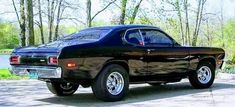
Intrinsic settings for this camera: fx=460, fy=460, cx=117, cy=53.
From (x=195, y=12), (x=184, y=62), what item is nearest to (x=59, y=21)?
(x=195, y=12)

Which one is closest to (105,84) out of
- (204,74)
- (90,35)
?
(90,35)

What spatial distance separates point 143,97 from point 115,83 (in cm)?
90

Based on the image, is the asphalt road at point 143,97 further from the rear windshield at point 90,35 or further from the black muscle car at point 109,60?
the rear windshield at point 90,35

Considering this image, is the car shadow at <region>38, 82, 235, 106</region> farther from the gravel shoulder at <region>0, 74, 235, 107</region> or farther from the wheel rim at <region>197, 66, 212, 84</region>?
the wheel rim at <region>197, 66, 212, 84</region>

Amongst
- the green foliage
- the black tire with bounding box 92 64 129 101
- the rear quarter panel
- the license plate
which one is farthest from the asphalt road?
the green foliage

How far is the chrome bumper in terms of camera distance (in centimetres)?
808

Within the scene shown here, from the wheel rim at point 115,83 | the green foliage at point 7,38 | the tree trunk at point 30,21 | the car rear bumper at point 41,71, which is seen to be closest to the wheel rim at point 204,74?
the wheel rim at point 115,83

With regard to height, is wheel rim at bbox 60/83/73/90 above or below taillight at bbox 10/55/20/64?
below

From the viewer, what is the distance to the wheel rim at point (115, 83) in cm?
881

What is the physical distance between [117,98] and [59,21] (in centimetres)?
4137

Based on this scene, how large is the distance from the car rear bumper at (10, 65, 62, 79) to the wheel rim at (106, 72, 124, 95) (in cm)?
111

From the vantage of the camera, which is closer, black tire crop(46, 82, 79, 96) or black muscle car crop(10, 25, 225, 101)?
black muscle car crop(10, 25, 225, 101)

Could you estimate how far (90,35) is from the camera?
31.0ft

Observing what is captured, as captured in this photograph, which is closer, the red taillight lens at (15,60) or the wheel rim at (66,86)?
Result: the red taillight lens at (15,60)
